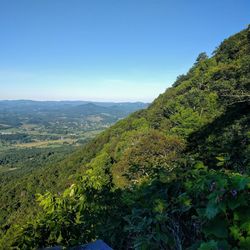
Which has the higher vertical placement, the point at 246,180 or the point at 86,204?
the point at 246,180

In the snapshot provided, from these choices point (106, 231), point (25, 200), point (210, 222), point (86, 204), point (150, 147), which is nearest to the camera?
point (210, 222)

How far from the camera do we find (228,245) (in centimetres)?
188

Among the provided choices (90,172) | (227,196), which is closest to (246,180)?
(227,196)

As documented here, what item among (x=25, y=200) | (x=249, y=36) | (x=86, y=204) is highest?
(x=249, y=36)

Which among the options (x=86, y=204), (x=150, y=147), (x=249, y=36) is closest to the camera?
(x=86, y=204)

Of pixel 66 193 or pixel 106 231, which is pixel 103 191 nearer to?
pixel 66 193

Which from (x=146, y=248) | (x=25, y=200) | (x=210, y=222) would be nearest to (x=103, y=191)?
(x=146, y=248)

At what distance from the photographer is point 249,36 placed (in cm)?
3447

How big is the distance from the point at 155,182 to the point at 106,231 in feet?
2.89

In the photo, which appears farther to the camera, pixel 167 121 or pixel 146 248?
pixel 167 121

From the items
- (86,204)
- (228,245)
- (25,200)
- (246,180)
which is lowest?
(25,200)

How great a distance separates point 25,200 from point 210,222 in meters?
44.5

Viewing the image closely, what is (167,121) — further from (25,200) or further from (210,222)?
(210,222)

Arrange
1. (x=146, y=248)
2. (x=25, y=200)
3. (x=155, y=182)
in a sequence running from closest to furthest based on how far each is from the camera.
→ 1. (x=146, y=248)
2. (x=155, y=182)
3. (x=25, y=200)
